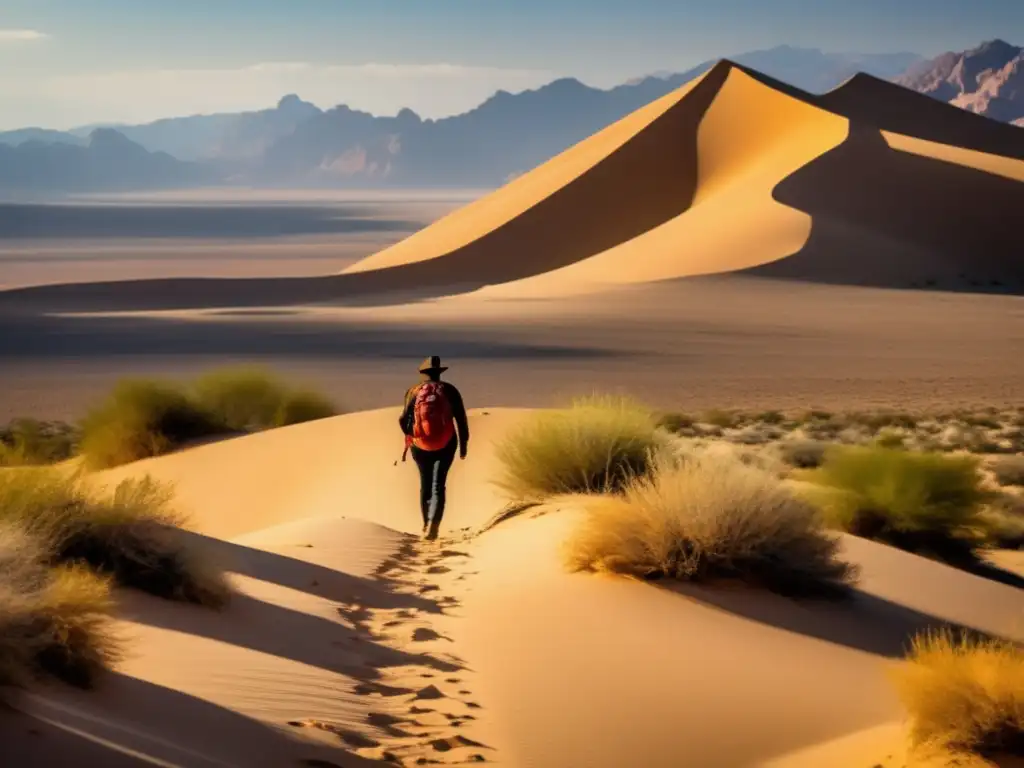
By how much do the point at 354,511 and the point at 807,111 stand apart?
61.9 metres

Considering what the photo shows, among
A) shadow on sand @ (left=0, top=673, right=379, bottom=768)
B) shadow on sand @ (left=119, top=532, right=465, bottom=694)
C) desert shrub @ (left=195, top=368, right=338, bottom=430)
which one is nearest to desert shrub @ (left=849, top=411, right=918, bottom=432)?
desert shrub @ (left=195, top=368, right=338, bottom=430)

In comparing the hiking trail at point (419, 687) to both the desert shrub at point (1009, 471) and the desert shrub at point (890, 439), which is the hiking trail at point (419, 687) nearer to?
the desert shrub at point (1009, 471)

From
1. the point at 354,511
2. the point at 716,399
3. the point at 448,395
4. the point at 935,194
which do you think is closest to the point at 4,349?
the point at 716,399

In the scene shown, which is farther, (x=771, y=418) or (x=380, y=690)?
(x=771, y=418)

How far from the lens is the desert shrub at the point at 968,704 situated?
574cm

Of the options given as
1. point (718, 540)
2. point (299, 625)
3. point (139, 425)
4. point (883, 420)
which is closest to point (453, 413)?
point (718, 540)

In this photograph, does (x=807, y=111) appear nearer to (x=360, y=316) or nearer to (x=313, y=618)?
(x=360, y=316)

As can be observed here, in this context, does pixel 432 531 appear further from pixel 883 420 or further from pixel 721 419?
pixel 883 420

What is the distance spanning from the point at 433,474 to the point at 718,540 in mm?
3794

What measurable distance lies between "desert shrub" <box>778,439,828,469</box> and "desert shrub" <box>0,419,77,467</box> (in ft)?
36.0

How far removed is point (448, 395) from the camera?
12453 mm

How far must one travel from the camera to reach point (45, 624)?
575 cm

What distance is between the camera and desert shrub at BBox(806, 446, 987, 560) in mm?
14125

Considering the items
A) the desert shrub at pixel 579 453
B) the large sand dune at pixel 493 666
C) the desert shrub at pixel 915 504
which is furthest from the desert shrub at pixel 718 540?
the desert shrub at pixel 915 504
